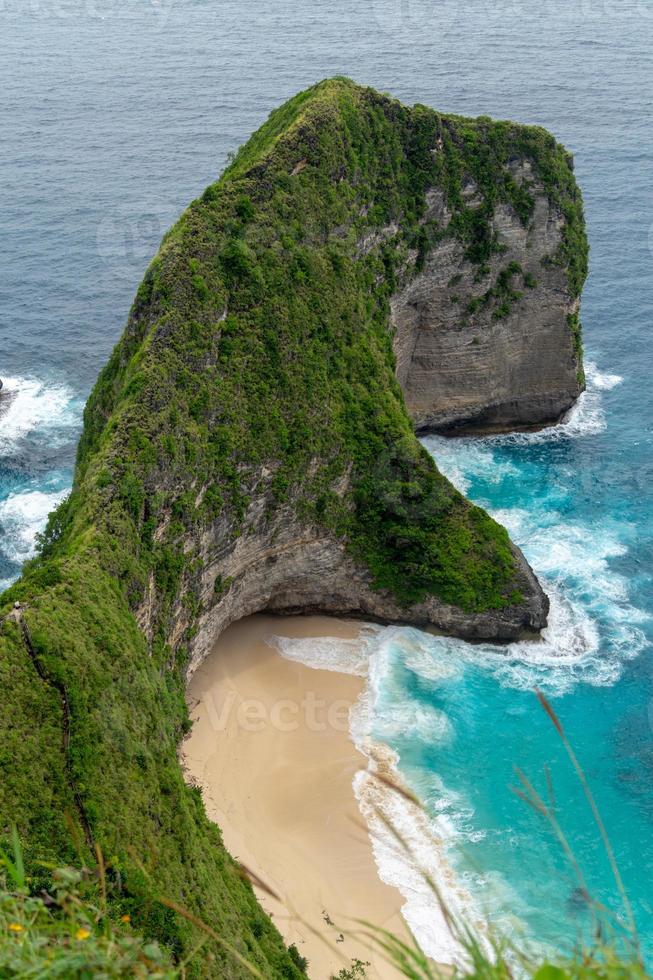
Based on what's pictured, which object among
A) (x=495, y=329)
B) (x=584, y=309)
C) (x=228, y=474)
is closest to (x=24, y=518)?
(x=228, y=474)

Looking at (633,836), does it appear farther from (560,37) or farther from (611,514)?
(560,37)

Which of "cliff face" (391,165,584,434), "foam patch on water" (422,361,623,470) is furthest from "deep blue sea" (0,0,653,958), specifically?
"cliff face" (391,165,584,434)

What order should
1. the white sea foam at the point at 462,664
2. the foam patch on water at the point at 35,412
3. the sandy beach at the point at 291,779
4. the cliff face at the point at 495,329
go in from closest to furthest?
1. the sandy beach at the point at 291,779
2. the white sea foam at the point at 462,664
3. the cliff face at the point at 495,329
4. the foam patch on water at the point at 35,412

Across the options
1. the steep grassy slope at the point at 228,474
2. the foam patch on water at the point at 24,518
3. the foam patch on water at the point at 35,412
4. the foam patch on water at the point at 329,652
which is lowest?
the foam patch on water at the point at 329,652

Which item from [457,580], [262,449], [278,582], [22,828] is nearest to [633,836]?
[457,580]

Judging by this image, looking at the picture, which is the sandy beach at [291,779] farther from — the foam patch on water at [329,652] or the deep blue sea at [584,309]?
the deep blue sea at [584,309]

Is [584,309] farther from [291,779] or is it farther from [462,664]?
[291,779]

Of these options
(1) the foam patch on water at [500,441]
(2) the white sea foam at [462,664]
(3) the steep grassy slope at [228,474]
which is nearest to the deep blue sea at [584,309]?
(2) the white sea foam at [462,664]
